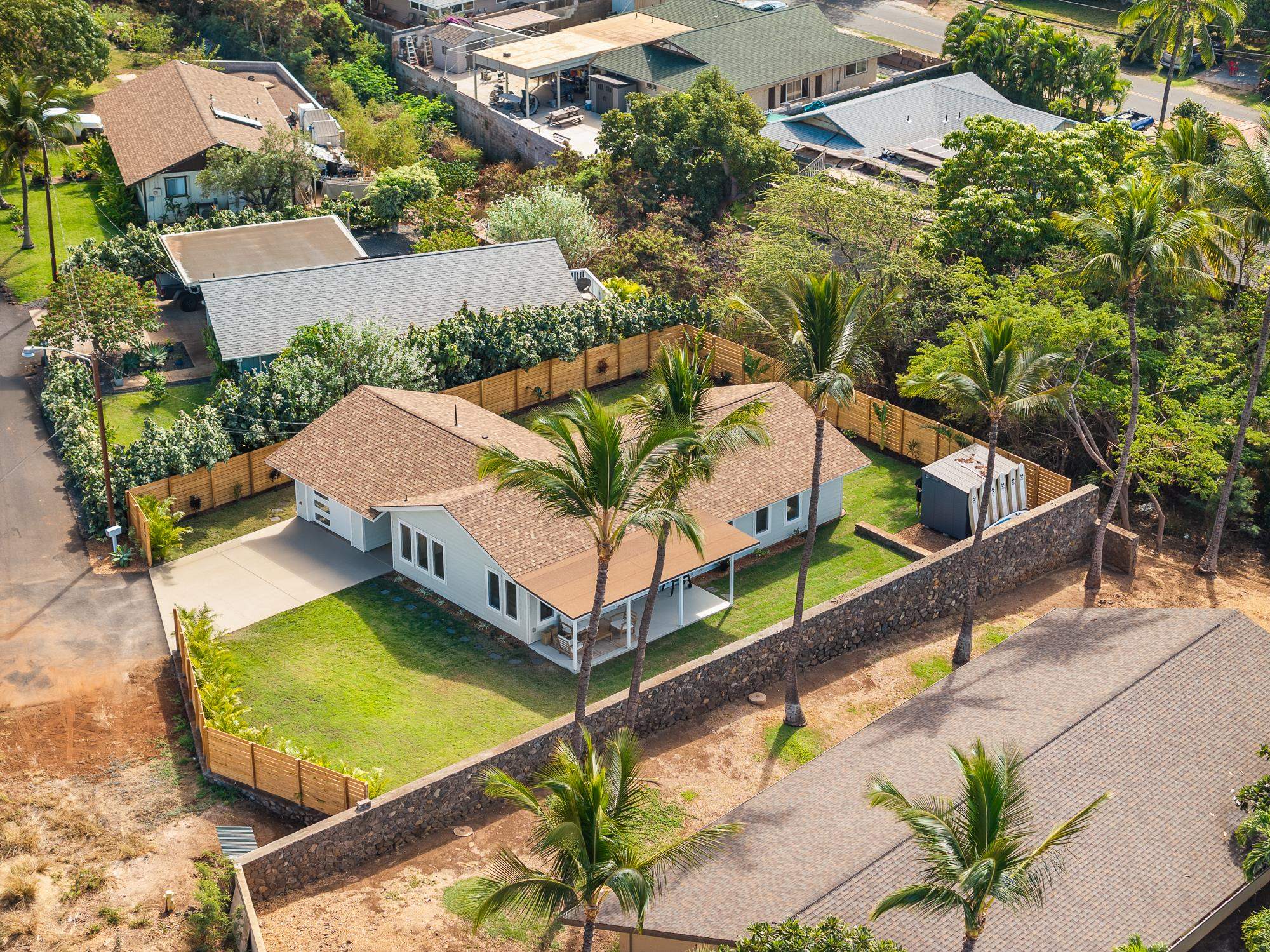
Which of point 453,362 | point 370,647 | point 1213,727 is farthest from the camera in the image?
point 453,362

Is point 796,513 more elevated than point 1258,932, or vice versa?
point 1258,932

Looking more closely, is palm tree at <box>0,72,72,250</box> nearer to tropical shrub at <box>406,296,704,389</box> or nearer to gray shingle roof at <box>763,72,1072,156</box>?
tropical shrub at <box>406,296,704,389</box>

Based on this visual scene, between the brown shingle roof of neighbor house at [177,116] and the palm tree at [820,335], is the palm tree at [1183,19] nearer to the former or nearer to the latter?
the brown shingle roof of neighbor house at [177,116]

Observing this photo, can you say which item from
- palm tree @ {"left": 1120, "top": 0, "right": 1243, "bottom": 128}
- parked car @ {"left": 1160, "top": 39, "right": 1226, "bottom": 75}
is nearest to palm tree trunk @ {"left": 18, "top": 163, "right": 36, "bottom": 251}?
palm tree @ {"left": 1120, "top": 0, "right": 1243, "bottom": 128}

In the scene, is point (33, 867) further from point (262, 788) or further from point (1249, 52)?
point (1249, 52)

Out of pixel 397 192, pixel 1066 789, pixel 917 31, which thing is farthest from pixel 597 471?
pixel 917 31

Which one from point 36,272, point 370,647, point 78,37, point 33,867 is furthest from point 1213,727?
point 78,37

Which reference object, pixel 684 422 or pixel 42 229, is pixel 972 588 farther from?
pixel 42 229
